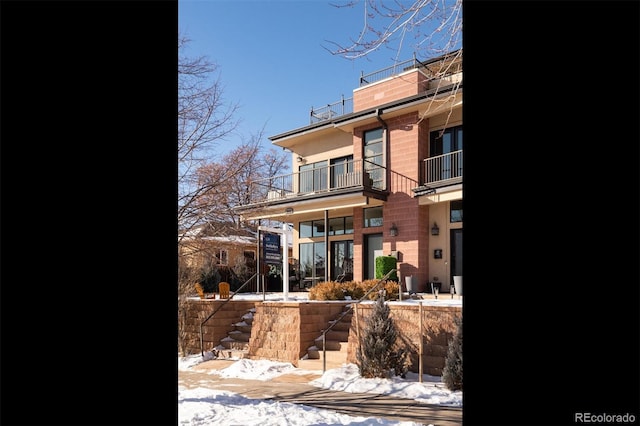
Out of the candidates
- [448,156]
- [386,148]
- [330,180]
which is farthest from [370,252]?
[448,156]

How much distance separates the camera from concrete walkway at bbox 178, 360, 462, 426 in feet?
19.5

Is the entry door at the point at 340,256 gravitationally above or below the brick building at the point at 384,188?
below

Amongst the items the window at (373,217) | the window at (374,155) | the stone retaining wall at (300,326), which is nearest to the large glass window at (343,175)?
the window at (374,155)

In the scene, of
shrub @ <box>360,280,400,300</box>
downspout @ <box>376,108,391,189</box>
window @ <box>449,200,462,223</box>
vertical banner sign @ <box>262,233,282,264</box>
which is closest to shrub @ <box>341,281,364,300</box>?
shrub @ <box>360,280,400,300</box>

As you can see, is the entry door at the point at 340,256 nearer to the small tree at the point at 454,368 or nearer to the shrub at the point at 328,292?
the shrub at the point at 328,292

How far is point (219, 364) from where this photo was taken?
10.1 m

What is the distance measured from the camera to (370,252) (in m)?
16.2

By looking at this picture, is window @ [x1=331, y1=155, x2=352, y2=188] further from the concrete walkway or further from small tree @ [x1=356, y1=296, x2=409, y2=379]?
the concrete walkway

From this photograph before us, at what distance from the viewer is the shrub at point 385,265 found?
47.2 feet

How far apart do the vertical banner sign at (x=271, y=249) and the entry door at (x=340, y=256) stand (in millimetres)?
4761

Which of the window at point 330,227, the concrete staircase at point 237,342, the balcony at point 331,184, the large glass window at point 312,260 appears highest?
the balcony at point 331,184
